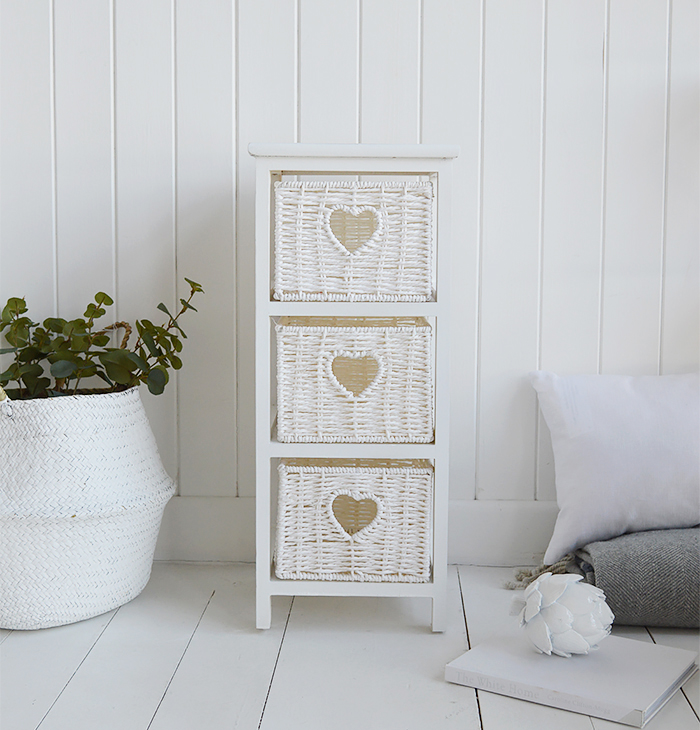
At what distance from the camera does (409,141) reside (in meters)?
1.46

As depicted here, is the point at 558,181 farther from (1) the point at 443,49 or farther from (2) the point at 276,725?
(2) the point at 276,725

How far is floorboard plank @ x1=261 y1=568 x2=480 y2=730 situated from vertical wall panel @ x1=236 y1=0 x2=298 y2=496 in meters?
0.63

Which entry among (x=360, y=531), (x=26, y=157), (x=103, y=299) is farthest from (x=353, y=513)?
(x=26, y=157)

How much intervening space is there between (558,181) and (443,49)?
0.33 m

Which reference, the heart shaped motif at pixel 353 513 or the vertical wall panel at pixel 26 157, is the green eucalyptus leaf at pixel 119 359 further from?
the heart shaped motif at pixel 353 513

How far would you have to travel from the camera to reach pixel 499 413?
1.51 metres

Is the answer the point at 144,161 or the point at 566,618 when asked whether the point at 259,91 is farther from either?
the point at 566,618

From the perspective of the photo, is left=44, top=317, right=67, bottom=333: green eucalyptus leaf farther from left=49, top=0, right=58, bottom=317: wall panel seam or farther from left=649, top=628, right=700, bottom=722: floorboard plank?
left=649, top=628, right=700, bottom=722: floorboard plank

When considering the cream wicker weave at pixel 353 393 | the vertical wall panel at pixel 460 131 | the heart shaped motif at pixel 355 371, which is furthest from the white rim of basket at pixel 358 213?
the vertical wall panel at pixel 460 131

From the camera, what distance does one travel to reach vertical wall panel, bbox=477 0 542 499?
4.75ft

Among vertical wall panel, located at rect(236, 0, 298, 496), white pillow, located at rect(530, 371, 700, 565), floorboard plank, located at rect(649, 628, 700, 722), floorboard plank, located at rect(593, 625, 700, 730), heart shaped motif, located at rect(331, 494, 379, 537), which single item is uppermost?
vertical wall panel, located at rect(236, 0, 298, 496)

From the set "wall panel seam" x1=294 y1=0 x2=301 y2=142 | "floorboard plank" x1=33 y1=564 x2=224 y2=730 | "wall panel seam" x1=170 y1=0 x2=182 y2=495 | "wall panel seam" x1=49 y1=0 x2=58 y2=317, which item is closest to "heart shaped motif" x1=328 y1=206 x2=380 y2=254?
"wall panel seam" x1=294 y1=0 x2=301 y2=142

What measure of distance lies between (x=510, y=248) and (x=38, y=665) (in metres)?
1.08

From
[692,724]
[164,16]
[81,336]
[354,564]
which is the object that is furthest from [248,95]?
[692,724]
